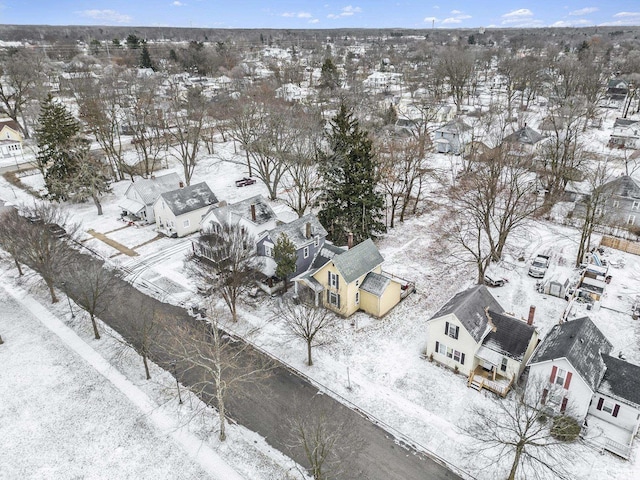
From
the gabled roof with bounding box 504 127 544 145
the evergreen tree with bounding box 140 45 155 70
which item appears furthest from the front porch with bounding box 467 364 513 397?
the evergreen tree with bounding box 140 45 155 70

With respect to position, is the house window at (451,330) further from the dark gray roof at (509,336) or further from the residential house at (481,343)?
the dark gray roof at (509,336)

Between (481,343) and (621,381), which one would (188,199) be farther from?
(621,381)

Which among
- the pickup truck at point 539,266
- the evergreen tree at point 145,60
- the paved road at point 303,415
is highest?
the evergreen tree at point 145,60

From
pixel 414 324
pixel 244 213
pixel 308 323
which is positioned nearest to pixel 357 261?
pixel 414 324

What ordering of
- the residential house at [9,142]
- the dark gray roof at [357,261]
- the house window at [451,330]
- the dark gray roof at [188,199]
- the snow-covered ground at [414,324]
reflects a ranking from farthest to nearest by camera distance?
the residential house at [9,142] < the dark gray roof at [188,199] < the dark gray roof at [357,261] < the house window at [451,330] < the snow-covered ground at [414,324]

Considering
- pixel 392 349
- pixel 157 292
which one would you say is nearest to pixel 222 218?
pixel 157 292

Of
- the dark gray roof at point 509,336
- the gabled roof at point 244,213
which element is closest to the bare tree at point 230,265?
the gabled roof at point 244,213

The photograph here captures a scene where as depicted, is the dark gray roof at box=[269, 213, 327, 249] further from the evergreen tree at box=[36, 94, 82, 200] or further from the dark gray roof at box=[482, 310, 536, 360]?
the evergreen tree at box=[36, 94, 82, 200]

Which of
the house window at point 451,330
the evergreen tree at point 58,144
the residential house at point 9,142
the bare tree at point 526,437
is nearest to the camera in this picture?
the bare tree at point 526,437
